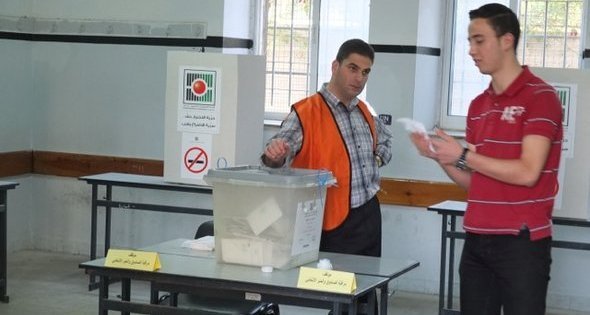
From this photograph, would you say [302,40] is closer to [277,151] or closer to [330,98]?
[330,98]

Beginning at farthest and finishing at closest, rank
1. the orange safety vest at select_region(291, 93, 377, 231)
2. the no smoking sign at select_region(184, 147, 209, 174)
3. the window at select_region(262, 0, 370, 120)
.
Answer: the window at select_region(262, 0, 370, 120)
the no smoking sign at select_region(184, 147, 209, 174)
the orange safety vest at select_region(291, 93, 377, 231)

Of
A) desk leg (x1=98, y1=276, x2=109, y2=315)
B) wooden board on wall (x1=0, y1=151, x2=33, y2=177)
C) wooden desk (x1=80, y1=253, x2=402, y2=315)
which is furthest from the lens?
wooden board on wall (x1=0, y1=151, x2=33, y2=177)

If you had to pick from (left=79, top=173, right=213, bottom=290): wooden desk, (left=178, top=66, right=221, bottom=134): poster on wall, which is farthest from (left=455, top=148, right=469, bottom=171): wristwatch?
(left=79, top=173, right=213, bottom=290): wooden desk

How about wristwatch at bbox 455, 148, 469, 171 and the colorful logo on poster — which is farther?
the colorful logo on poster

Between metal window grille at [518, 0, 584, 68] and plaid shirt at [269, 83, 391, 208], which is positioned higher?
metal window grille at [518, 0, 584, 68]

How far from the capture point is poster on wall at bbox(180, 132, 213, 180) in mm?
5082

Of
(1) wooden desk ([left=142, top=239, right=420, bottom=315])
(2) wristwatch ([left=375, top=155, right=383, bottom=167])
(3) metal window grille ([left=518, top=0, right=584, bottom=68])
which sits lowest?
(1) wooden desk ([left=142, top=239, right=420, bottom=315])

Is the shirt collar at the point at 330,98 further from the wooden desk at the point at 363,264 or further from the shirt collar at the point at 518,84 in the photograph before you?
the shirt collar at the point at 518,84

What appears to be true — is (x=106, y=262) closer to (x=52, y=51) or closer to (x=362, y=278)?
(x=362, y=278)

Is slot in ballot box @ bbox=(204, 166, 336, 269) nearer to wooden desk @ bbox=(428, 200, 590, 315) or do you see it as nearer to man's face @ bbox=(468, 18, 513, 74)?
man's face @ bbox=(468, 18, 513, 74)

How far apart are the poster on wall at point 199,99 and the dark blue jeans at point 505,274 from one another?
2356mm

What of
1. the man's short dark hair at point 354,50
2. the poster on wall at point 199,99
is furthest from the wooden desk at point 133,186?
the man's short dark hair at point 354,50

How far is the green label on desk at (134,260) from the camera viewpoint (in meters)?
3.22

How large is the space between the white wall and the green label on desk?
2.94 metres
